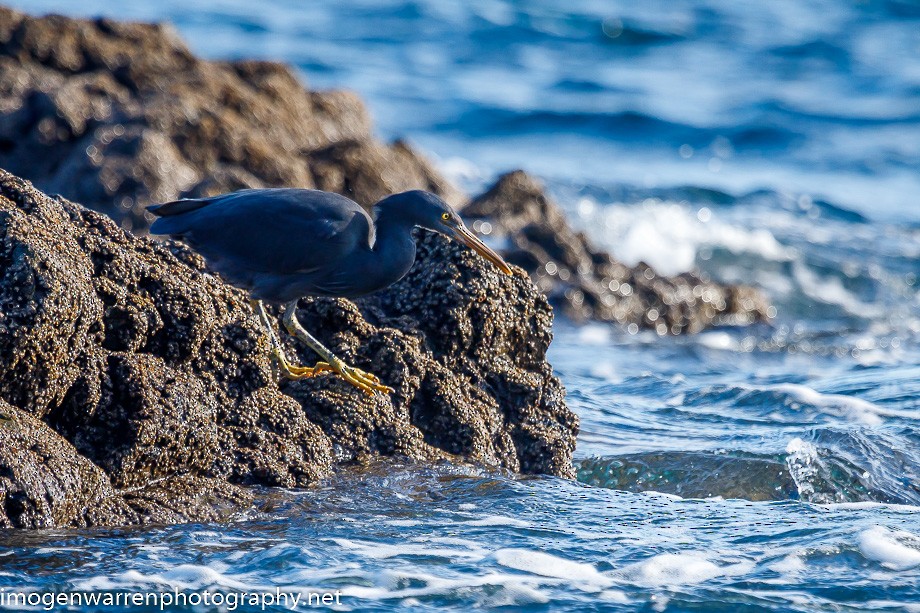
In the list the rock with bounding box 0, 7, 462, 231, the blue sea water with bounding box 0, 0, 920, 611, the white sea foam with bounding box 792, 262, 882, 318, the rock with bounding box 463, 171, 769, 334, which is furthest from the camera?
the white sea foam with bounding box 792, 262, 882, 318

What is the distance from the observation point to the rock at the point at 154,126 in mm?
9055

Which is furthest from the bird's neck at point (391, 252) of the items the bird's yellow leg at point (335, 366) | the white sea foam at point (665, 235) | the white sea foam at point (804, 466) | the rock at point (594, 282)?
the white sea foam at point (665, 235)

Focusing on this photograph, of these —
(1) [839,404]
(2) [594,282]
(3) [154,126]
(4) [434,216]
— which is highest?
(3) [154,126]

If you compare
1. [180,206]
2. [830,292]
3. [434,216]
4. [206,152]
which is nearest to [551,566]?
[434,216]

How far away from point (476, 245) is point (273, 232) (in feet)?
2.55

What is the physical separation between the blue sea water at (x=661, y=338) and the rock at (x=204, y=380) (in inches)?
5.5

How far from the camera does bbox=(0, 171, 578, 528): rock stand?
3445 millimetres

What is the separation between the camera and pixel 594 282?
385 inches

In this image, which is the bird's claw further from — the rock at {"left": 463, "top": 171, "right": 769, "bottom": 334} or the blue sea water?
the rock at {"left": 463, "top": 171, "right": 769, "bottom": 334}

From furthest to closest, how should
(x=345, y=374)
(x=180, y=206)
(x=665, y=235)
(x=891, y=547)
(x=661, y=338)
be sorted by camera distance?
(x=665, y=235)
(x=661, y=338)
(x=180, y=206)
(x=345, y=374)
(x=891, y=547)

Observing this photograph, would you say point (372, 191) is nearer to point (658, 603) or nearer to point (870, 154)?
point (658, 603)

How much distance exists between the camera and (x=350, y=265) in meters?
4.29

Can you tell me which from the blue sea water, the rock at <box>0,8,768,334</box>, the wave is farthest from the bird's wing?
the rock at <box>0,8,768,334</box>

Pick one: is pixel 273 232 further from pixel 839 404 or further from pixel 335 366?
pixel 839 404
